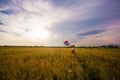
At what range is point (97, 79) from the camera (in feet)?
11.8

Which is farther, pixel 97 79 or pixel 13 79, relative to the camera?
pixel 97 79

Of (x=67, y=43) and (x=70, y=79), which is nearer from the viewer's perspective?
(x=70, y=79)

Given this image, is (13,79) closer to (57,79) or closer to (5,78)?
(5,78)

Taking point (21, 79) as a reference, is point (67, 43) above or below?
above

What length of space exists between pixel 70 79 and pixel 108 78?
148 centimetres

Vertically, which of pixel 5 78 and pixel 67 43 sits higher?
pixel 67 43

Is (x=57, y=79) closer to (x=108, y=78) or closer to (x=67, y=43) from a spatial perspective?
(x=108, y=78)

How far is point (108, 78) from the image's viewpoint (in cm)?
353

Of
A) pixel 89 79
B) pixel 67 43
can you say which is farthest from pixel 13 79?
pixel 67 43

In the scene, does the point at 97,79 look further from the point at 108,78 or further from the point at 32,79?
the point at 32,79

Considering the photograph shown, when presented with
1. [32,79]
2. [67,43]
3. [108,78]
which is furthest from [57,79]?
[67,43]

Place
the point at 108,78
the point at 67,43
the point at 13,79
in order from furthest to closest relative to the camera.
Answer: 1. the point at 67,43
2. the point at 108,78
3. the point at 13,79

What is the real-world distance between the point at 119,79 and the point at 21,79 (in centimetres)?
372

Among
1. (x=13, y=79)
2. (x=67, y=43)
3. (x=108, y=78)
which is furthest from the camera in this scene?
(x=67, y=43)
